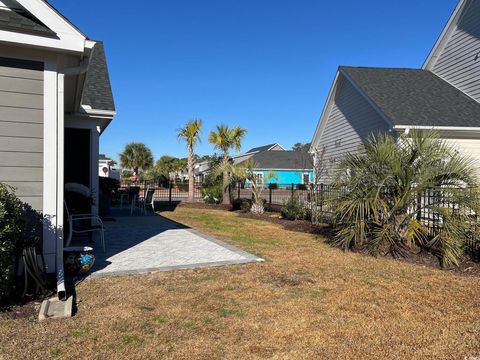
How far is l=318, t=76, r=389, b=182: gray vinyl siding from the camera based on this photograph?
13343mm

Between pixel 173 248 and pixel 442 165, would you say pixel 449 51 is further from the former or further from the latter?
pixel 173 248

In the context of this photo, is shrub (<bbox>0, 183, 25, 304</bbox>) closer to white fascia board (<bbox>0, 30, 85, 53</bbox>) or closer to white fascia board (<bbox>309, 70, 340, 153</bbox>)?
white fascia board (<bbox>0, 30, 85, 53</bbox>)

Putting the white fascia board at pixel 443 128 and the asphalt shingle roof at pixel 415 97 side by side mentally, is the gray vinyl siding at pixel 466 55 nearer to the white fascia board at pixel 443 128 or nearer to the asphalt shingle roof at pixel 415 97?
the asphalt shingle roof at pixel 415 97

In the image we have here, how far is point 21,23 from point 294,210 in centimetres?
1011

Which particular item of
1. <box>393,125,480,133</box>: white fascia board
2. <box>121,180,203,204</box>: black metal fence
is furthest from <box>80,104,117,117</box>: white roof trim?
<box>121,180,203,204</box>: black metal fence

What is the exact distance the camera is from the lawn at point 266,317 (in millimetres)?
3303

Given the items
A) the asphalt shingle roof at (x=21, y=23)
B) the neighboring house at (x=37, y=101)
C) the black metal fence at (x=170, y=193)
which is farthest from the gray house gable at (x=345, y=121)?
the asphalt shingle roof at (x=21, y=23)

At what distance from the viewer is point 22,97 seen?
15.5 feet

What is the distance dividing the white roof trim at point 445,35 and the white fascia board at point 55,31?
45.5ft

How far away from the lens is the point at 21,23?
4.61 m

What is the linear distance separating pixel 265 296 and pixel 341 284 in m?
1.20

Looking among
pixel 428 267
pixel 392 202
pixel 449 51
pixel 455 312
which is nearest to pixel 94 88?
pixel 392 202

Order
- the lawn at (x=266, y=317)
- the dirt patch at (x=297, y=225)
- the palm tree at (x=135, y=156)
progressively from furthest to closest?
the palm tree at (x=135, y=156) → the dirt patch at (x=297, y=225) → the lawn at (x=266, y=317)

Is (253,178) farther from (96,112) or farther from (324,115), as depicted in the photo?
(96,112)
